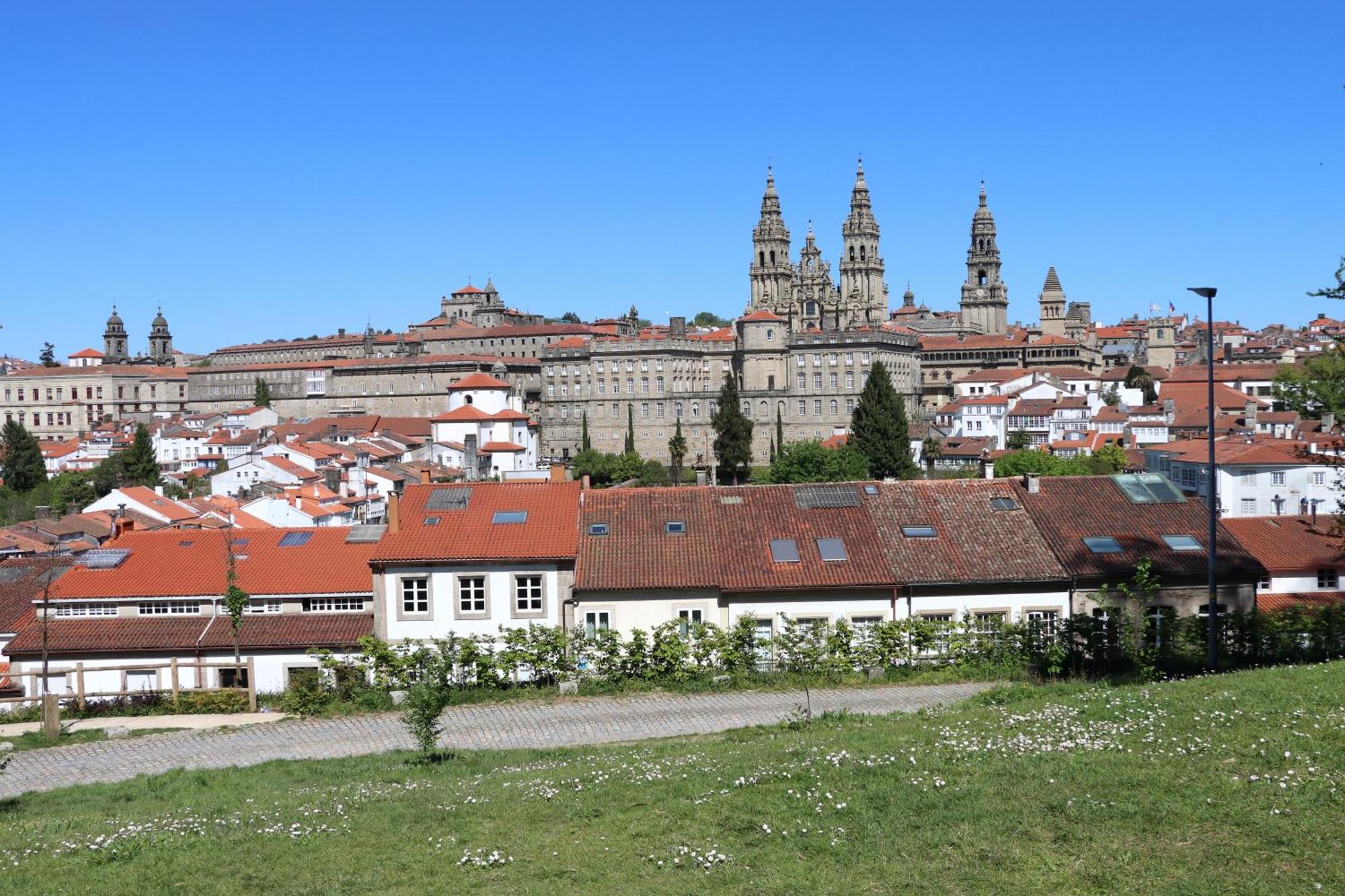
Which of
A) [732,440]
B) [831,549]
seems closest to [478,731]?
[831,549]

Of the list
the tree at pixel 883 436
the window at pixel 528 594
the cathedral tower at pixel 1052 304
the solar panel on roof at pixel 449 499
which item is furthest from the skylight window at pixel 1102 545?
the cathedral tower at pixel 1052 304

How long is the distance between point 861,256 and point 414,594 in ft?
402

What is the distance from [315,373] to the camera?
132000 mm

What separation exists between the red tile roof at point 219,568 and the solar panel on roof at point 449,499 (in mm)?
2447

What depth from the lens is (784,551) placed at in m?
22.5

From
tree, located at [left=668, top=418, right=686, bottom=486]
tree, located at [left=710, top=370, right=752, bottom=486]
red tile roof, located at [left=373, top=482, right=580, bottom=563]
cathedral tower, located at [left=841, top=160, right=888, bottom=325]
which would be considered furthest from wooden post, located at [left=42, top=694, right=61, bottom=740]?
cathedral tower, located at [left=841, top=160, right=888, bottom=325]

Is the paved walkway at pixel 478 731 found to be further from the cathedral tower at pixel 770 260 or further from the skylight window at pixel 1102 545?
the cathedral tower at pixel 770 260

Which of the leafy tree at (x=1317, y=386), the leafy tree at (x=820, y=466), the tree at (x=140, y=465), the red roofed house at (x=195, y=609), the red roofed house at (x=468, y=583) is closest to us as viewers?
the leafy tree at (x=1317, y=386)

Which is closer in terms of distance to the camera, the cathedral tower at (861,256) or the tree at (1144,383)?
the tree at (1144,383)

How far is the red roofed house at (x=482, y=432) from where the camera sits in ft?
273

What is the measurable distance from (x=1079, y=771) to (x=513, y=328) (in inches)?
4863

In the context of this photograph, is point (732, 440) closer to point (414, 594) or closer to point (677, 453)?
point (677, 453)

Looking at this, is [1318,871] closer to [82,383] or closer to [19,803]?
[19,803]

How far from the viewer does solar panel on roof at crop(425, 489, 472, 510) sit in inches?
926
